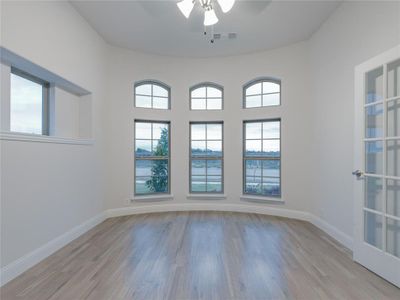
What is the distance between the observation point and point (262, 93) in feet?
15.5

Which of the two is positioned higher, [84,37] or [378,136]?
[84,37]

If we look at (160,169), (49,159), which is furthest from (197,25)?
(160,169)

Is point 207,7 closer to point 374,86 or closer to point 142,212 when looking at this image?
point 374,86

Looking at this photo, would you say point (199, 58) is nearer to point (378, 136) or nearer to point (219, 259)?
point (378, 136)

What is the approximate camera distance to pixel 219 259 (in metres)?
2.66

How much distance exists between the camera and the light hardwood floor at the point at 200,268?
2053mm

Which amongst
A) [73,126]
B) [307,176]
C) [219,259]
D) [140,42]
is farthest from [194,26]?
[307,176]

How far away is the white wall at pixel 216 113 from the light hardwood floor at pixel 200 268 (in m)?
1.09

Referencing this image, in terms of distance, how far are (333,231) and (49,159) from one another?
12.9 ft

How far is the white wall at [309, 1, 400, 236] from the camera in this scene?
2.57 metres

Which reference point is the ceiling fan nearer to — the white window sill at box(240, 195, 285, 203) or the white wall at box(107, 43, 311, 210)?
the white wall at box(107, 43, 311, 210)

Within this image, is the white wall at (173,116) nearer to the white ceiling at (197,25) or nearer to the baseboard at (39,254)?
the baseboard at (39,254)

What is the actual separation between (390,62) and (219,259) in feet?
8.72

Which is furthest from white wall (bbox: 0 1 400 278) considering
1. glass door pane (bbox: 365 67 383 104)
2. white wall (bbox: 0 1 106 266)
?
glass door pane (bbox: 365 67 383 104)
